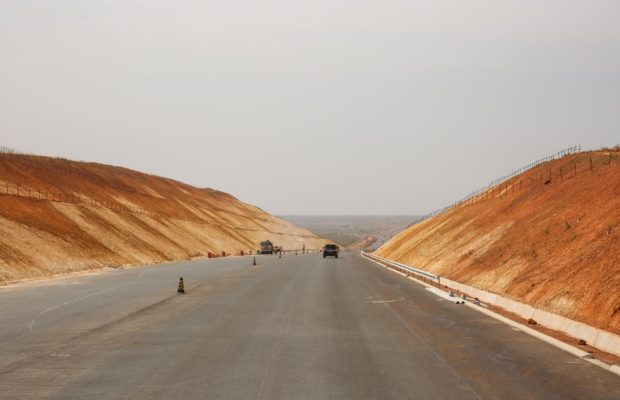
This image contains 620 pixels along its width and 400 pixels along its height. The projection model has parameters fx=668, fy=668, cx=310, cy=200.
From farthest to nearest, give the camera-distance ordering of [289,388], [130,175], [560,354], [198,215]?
[130,175], [198,215], [560,354], [289,388]

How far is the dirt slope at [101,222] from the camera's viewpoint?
2137 inches

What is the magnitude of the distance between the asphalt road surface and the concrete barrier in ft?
3.81

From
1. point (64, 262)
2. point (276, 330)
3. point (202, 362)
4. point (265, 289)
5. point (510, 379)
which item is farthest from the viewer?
point (64, 262)

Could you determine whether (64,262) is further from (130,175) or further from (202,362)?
(130,175)

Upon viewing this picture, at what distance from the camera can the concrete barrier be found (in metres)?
14.6

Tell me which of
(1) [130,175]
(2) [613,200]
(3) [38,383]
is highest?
(1) [130,175]

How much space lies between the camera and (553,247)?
Result: 2828cm

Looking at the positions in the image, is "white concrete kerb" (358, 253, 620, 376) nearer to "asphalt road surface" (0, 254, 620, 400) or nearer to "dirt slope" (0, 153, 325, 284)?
"asphalt road surface" (0, 254, 620, 400)

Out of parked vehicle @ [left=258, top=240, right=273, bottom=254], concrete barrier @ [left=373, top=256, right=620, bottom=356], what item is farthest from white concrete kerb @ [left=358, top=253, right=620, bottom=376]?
parked vehicle @ [left=258, top=240, right=273, bottom=254]

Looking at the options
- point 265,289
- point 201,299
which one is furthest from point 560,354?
point 265,289

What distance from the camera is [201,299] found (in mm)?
26719

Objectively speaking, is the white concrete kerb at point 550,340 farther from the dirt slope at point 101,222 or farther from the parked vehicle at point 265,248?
the parked vehicle at point 265,248

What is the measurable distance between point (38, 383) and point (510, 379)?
26.2 feet

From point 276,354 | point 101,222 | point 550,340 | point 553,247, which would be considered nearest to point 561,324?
point 550,340
